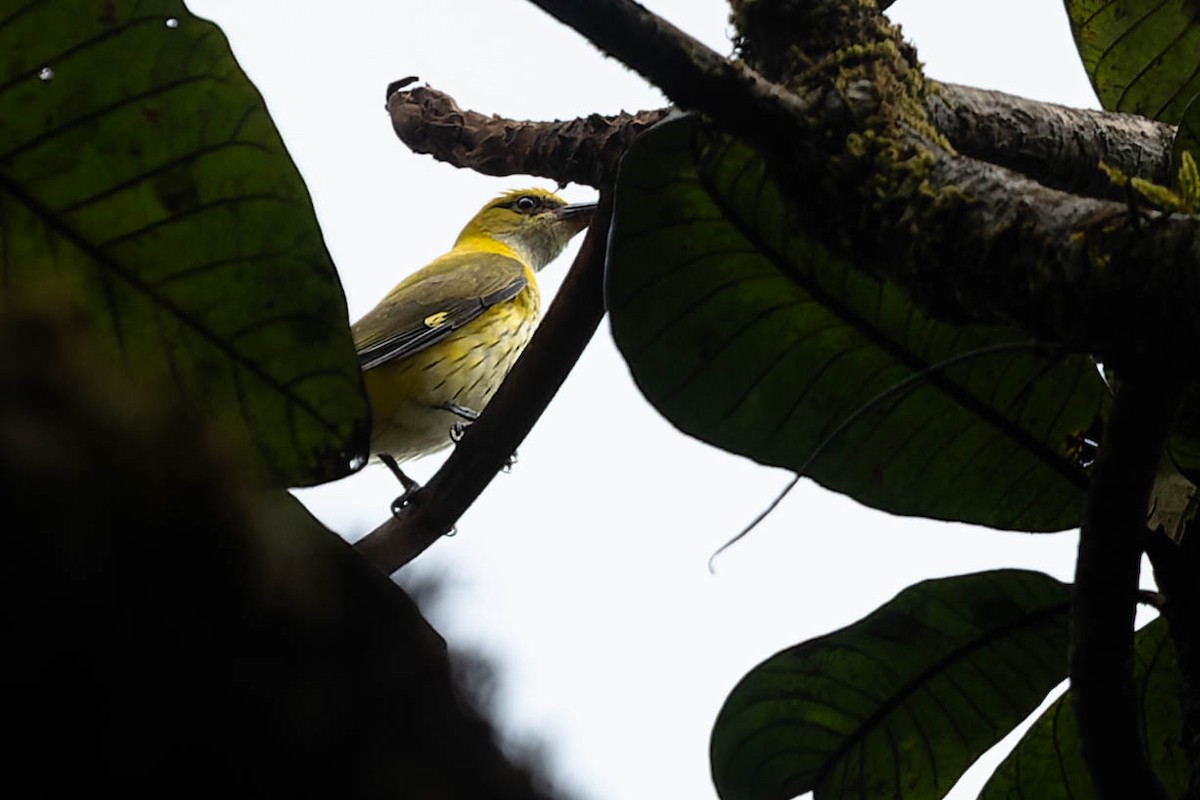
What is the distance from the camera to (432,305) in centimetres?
367

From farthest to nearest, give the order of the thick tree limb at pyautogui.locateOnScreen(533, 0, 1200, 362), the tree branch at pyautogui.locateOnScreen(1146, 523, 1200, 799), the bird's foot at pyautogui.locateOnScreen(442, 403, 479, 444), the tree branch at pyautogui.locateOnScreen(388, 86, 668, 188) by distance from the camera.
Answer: the bird's foot at pyautogui.locateOnScreen(442, 403, 479, 444), the tree branch at pyautogui.locateOnScreen(388, 86, 668, 188), the tree branch at pyautogui.locateOnScreen(1146, 523, 1200, 799), the thick tree limb at pyautogui.locateOnScreen(533, 0, 1200, 362)

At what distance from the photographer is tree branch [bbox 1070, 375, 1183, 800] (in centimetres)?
70

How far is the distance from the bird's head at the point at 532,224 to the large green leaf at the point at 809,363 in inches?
137

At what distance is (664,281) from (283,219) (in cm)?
28

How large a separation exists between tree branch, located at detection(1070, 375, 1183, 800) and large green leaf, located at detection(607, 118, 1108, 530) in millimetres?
217

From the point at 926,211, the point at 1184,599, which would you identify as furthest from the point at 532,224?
the point at 926,211

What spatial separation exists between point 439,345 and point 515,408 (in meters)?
2.35

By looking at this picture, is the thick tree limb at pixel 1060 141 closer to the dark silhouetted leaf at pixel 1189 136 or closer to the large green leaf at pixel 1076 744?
the dark silhouetted leaf at pixel 1189 136

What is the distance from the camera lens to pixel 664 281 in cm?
96

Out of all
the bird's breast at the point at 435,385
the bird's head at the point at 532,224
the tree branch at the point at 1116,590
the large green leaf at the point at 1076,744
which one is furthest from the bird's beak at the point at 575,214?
the tree branch at the point at 1116,590

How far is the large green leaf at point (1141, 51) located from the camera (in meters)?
1.30

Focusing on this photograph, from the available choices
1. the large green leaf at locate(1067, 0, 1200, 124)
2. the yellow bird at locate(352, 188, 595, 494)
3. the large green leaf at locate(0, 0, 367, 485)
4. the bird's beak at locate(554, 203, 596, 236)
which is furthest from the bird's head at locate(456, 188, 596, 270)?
the large green leaf at locate(0, 0, 367, 485)

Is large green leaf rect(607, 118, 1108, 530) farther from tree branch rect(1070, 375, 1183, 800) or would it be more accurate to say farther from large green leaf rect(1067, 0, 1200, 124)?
large green leaf rect(1067, 0, 1200, 124)

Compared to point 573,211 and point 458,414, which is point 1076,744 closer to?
point 458,414
